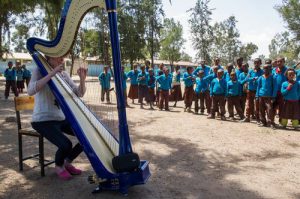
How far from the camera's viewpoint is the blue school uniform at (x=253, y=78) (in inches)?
338

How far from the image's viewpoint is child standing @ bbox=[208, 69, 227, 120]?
357 inches

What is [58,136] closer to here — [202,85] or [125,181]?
[125,181]

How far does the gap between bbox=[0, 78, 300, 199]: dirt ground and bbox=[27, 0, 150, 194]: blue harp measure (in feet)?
1.20

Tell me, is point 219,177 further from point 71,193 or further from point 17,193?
point 17,193

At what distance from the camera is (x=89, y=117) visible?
428cm

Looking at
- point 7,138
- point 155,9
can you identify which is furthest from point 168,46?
point 7,138

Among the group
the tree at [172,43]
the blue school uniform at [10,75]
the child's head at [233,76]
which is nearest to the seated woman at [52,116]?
the child's head at [233,76]

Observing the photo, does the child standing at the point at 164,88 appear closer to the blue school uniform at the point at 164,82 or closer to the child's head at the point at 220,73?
the blue school uniform at the point at 164,82

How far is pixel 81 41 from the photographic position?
3.84 m

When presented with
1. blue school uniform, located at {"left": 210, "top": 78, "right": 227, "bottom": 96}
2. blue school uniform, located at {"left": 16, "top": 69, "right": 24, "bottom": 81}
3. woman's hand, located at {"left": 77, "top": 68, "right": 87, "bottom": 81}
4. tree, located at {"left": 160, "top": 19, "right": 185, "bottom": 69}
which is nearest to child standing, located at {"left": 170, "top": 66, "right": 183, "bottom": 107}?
blue school uniform, located at {"left": 210, "top": 78, "right": 227, "bottom": 96}

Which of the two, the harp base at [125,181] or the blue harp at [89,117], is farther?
the harp base at [125,181]

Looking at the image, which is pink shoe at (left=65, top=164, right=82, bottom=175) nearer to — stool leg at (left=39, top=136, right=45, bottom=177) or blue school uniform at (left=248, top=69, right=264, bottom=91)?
stool leg at (left=39, top=136, right=45, bottom=177)

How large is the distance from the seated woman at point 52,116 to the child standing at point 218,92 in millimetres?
5548

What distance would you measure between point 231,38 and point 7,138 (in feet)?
127
